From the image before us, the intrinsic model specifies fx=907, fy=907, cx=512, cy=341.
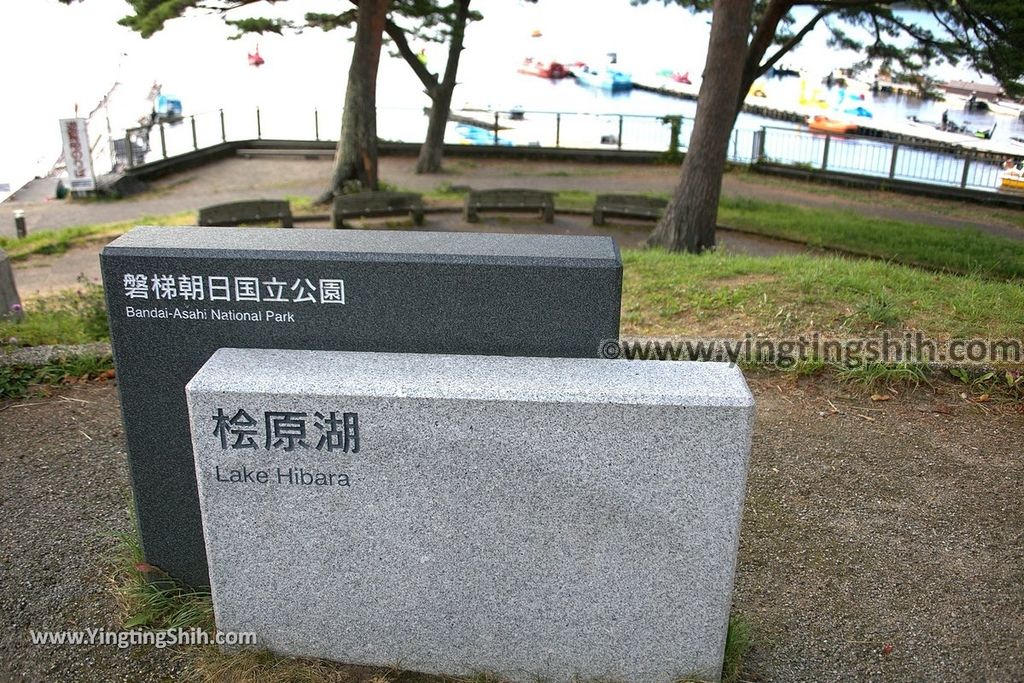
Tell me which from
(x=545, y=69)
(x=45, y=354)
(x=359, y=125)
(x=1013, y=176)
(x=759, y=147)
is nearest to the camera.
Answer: (x=45, y=354)

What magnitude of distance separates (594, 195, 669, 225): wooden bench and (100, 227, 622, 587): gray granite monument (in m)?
15.0

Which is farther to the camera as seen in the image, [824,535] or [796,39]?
[796,39]

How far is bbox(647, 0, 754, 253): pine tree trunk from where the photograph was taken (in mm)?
12641

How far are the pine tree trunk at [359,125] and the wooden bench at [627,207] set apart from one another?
18.5ft

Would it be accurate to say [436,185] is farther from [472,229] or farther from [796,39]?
[796,39]

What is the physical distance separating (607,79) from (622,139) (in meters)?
55.3

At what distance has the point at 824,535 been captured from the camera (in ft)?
16.0

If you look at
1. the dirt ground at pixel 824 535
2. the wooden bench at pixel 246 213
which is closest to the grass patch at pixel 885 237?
the dirt ground at pixel 824 535

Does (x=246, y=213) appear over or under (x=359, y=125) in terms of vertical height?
under

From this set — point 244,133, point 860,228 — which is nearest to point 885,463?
point 860,228

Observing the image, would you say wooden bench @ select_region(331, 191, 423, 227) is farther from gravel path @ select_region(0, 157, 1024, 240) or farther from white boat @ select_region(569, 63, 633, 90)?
white boat @ select_region(569, 63, 633, 90)

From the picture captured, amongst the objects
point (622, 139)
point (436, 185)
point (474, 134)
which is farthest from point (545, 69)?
point (436, 185)

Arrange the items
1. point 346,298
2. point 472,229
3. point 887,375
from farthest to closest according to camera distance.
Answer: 1. point 472,229
2. point 887,375
3. point 346,298

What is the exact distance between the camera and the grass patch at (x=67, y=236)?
53.0 ft
